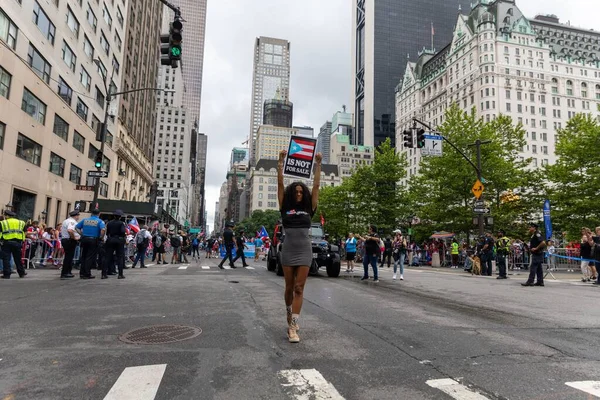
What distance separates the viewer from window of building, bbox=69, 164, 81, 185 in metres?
34.9

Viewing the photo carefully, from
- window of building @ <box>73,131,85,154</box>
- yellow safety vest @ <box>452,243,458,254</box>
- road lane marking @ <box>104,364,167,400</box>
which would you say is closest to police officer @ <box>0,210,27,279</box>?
road lane marking @ <box>104,364,167,400</box>

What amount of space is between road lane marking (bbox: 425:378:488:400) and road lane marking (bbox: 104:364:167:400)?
2.25 meters

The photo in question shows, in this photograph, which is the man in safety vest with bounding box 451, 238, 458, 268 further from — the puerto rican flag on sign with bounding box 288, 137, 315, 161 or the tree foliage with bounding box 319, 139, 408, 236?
the puerto rican flag on sign with bounding box 288, 137, 315, 161

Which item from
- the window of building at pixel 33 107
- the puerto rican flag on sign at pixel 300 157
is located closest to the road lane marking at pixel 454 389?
the puerto rican flag on sign at pixel 300 157

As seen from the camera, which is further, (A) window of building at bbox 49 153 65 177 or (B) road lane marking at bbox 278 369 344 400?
(A) window of building at bbox 49 153 65 177

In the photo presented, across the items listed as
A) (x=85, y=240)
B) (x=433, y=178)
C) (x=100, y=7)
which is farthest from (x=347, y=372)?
(x=100, y=7)

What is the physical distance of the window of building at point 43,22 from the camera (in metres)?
26.6

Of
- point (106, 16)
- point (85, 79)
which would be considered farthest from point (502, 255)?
point (106, 16)

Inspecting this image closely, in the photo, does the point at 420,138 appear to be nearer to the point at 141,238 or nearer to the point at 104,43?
the point at 141,238

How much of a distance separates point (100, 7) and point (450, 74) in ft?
301

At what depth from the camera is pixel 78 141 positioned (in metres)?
36.4

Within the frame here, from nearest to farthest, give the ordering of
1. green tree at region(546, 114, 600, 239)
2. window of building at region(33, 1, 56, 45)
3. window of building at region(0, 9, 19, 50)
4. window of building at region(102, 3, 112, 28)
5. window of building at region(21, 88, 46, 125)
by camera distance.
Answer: window of building at region(0, 9, 19, 50)
window of building at region(21, 88, 46, 125)
window of building at region(33, 1, 56, 45)
green tree at region(546, 114, 600, 239)
window of building at region(102, 3, 112, 28)

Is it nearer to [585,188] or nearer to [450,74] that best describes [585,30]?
[450,74]

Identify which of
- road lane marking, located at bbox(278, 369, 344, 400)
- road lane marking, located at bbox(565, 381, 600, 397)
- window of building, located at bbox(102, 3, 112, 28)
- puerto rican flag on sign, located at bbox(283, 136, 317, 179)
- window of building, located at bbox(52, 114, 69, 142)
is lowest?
road lane marking, located at bbox(278, 369, 344, 400)
